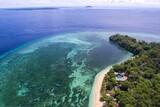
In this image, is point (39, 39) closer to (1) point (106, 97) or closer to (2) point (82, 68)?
(2) point (82, 68)

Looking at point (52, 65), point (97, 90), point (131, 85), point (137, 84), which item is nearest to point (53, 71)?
point (52, 65)

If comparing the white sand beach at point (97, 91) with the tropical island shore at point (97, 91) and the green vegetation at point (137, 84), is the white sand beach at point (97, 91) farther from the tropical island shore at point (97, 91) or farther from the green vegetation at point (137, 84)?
the green vegetation at point (137, 84)

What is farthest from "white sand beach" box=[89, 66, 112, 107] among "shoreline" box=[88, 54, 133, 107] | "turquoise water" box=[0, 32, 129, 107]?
"turquoise water" box=[0, 32, 129, 107]

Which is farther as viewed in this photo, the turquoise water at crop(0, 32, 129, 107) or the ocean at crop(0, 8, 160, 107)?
the ocean at crop(0, 8, 160, 107)

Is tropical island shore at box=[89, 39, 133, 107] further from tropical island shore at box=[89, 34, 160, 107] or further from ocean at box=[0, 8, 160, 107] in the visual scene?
ocean at box=[0, 8, 160, 107]

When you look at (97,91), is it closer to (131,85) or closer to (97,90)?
(97,90)

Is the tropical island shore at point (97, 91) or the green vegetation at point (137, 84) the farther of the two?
the tropical island shore at point (97, 91)

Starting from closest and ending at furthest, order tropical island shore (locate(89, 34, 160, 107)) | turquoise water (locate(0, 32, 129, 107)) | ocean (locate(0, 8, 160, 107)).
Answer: tropical island shore (locate(89, 34, 160, 107))
turquoise water (locate(0, 32, 129, 107))
ocean (locate(0, 8, 160, 107))

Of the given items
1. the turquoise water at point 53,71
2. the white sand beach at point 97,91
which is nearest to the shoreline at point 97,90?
the white sand beach at point 97,91
